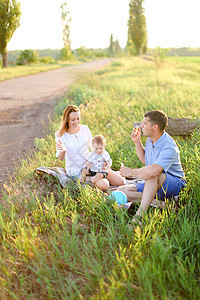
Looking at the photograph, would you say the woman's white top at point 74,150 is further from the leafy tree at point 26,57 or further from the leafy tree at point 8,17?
the leafy tree at point 26,57

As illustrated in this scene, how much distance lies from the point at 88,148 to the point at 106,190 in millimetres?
747

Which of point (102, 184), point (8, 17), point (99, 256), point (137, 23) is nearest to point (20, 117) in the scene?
point (102, 184)

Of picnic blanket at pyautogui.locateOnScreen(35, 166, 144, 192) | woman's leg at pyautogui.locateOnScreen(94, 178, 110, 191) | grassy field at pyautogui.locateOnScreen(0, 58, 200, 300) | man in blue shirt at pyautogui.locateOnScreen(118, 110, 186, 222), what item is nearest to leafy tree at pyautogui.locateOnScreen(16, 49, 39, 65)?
picnic blanket at pyautogui.locateOnScreen(35, 166, 144, 192)

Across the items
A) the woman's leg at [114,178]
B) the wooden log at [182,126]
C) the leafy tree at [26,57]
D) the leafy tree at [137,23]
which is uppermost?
the leafy tree at [137,23]

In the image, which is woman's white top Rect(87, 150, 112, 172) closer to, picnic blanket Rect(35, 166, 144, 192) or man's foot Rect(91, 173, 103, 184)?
man's foot Rect(91, 173, 103, 184)

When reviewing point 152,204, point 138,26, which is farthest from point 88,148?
point 138,26

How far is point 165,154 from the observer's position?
2969 millimetres

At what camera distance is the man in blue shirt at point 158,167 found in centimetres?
289

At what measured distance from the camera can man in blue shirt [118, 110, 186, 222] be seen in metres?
2.89

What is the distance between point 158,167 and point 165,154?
177 mm

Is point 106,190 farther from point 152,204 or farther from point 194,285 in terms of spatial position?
point 194,285

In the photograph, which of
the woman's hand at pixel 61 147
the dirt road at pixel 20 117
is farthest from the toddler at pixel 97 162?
the dirt road at pixel 20 117

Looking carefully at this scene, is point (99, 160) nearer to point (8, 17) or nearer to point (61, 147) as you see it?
point (61, 147)

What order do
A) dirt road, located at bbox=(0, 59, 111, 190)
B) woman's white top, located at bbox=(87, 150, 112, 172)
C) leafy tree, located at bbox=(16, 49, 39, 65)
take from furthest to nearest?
leafy tree, located at bbox=(16, 49, 39, 65), dirt road, located at bbox=(0, 59, 111, 190), woman's white top, located at bbox=(87, 150, 112, 172)
